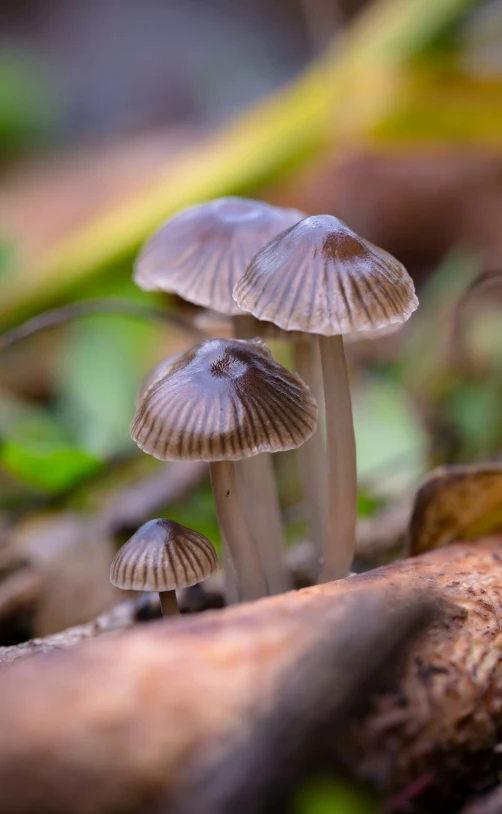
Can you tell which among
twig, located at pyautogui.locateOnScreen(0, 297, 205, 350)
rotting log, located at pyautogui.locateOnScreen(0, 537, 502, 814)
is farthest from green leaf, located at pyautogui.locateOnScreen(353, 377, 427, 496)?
rotting log, located at pyautogui.locateOnScreen(0, 537, 502, 814)

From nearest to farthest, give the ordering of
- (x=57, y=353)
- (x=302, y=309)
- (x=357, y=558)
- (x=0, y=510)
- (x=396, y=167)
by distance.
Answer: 1. (x=302, y=309)
2. (x=357, y=558)
3. (x=0, y=510)
4. (x=57, y=353)
5. (x=396, y=167)

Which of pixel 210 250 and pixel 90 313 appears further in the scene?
pixel 90 313

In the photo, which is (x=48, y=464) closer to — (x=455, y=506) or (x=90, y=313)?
(x=90, y=313)

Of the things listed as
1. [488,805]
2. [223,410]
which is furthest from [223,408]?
[488,805]

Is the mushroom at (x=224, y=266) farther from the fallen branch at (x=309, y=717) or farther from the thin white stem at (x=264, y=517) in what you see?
the fallen branch at (x=309, y=717)

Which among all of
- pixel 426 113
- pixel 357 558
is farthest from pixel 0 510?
pixel 426 113

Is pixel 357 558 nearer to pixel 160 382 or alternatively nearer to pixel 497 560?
pixel 497 560

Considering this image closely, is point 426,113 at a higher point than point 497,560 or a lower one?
higher
